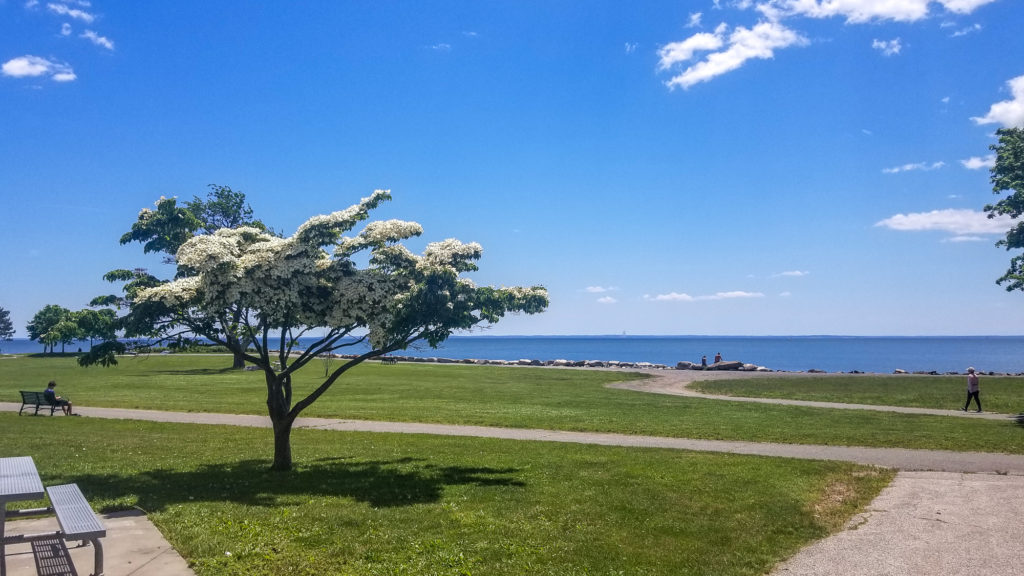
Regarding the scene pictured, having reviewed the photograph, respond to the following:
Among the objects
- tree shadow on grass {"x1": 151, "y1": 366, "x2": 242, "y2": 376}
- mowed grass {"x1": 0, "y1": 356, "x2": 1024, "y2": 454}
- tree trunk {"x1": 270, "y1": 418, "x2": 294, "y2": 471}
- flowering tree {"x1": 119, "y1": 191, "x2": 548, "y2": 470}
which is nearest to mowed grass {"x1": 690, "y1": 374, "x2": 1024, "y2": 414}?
mowed grass {"x1": 0, "y1": 356, "x2": 1024, "y2": 454}

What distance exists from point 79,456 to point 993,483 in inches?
678

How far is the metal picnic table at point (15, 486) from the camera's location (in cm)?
677

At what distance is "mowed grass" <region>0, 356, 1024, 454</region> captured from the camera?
18.2 metres

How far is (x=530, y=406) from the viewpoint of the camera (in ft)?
85.0

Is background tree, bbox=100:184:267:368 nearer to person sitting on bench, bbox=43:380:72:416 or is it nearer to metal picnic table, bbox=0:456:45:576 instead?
metal picnic table, bbox=0:456:45:576

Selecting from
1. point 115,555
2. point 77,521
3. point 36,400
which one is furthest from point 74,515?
point 36,400

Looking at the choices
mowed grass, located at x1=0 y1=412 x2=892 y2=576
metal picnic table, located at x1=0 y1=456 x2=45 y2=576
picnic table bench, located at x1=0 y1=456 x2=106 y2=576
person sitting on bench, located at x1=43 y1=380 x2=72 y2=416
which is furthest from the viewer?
person sitting on bench, located at x1=43 y1=380 x2=72 y2=416

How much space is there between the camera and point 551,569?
739 centimetres

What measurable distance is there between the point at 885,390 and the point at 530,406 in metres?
18.3

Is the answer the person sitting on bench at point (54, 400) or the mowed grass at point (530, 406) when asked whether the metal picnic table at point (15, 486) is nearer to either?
the mowed grass at point (530, 406)

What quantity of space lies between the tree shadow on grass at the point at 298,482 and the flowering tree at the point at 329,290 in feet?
3.12

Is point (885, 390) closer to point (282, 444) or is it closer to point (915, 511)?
point (915, 511)

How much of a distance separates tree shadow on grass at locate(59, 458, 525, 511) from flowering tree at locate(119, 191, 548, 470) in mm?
952

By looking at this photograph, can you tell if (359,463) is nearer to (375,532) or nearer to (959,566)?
(375,532)
